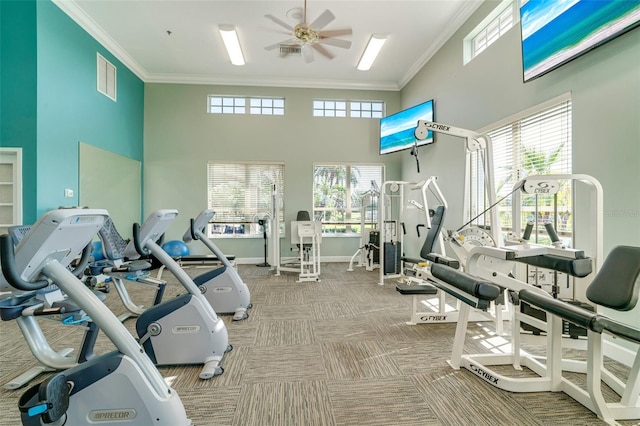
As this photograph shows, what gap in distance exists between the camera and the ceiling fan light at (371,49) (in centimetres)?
473

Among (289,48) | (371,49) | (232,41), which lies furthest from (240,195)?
(371,49)

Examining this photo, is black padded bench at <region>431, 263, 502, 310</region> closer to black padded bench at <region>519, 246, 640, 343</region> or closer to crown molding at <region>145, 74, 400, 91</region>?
black padded bench at <region>519, 246, 640, 343</region>

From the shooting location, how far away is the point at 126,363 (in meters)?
1.44

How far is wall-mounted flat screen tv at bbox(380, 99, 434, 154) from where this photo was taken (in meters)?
5.71

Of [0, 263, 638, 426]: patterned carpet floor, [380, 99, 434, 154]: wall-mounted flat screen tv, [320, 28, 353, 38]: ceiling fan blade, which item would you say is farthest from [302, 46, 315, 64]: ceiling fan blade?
[0, 263, 638, 426]: patterned carpet floor

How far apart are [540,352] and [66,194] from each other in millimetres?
6058

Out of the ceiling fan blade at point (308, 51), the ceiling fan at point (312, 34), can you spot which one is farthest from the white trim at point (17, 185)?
the ceiling fan blade at point (308, 51)

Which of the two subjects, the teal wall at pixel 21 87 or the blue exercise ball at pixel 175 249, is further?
the blue exercise ball at pixel 175 249

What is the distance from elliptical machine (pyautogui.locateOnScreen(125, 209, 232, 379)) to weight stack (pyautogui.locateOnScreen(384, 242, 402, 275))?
374cm

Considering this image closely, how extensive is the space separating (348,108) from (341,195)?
2.09 m

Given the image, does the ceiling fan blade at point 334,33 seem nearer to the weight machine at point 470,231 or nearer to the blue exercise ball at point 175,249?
the weight machine at point 470,231

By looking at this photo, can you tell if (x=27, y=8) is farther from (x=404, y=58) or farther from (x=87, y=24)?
(x=404, y=58)

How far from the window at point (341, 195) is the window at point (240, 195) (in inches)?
35.1

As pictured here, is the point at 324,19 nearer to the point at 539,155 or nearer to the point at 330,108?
the point at 539,155
